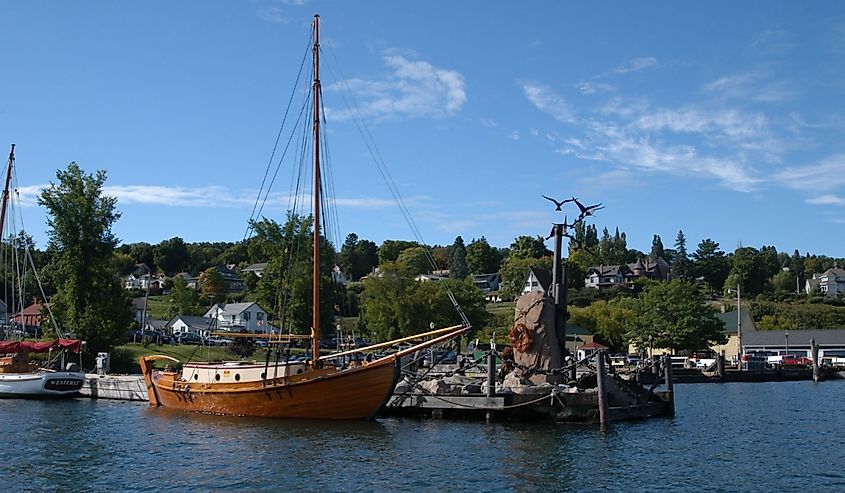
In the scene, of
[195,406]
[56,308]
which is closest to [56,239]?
[56,308]

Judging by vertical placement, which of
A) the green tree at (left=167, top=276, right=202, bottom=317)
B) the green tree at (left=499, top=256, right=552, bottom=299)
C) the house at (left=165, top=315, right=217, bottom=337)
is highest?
the green tree at (left=499, top=256, right=552, bottom=299)

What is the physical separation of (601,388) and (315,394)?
1252cm

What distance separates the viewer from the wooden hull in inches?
1426

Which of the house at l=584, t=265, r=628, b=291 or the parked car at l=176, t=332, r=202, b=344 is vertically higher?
the house at l=584, t=265, r=628, b=291

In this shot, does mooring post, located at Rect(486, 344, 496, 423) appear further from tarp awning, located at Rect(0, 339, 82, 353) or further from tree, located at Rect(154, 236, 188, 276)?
tree, located at Rect(154, 236, 188, 276)

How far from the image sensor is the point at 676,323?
8900cm

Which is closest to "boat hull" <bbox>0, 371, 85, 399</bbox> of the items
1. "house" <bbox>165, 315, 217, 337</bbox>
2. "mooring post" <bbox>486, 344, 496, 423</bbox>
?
"mooring post" <bbox>486, 344, 496, 423</bbox>

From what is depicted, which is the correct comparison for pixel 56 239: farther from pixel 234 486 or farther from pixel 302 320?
pixel 234 486

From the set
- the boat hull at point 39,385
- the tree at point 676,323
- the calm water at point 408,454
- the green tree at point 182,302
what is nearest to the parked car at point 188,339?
the green tree at point 182,302

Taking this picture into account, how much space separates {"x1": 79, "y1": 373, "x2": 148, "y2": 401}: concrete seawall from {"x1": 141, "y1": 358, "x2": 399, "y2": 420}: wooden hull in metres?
12.1

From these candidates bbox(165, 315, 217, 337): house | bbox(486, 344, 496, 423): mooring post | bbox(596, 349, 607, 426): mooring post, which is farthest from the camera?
bbox(165, 315, 217, 337): house

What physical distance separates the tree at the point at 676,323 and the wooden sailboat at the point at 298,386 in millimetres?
54527

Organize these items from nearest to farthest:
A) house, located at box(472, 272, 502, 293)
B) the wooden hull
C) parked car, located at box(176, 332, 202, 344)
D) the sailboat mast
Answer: the wooden hull < the sailboat mast < parked car, located at box(176, 332, 202, 344) < house, located at box(472, 272, 502, 293)

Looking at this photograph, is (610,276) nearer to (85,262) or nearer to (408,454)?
(85,262)
